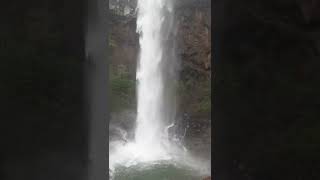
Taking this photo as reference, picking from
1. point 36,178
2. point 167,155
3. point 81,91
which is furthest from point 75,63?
point 167,155

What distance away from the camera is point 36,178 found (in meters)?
1.89

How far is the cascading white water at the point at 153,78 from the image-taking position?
41.8ft

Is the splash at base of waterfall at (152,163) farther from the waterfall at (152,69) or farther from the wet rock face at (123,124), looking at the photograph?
the waterfall at (152,69)

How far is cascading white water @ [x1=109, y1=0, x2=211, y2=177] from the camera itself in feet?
41.8

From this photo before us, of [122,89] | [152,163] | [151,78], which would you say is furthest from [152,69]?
[152,163]

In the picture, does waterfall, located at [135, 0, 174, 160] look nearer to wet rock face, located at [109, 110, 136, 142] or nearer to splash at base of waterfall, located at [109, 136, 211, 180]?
wet rock face, located at [109, 110, 136, 142]

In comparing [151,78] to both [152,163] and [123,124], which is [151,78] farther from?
[152,163]

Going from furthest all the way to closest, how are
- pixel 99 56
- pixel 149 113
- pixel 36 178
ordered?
pixel 149 113 < pixel 99 56 < pixel 36 178

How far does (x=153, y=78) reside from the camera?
1327 centimetres

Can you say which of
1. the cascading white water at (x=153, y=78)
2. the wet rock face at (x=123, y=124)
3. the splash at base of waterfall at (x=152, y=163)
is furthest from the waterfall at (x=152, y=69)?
the splash at base of waterfall at (x=152, y=163)

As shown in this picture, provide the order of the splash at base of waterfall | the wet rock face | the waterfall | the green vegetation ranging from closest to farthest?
the splash at base of waterfall → the wet rock face → the waterfall → the green vegetation

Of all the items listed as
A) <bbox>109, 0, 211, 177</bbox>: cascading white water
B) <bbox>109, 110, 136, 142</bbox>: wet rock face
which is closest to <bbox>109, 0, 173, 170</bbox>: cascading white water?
<bbox>109, 0, 211, 177</bbox>: cascading white water
